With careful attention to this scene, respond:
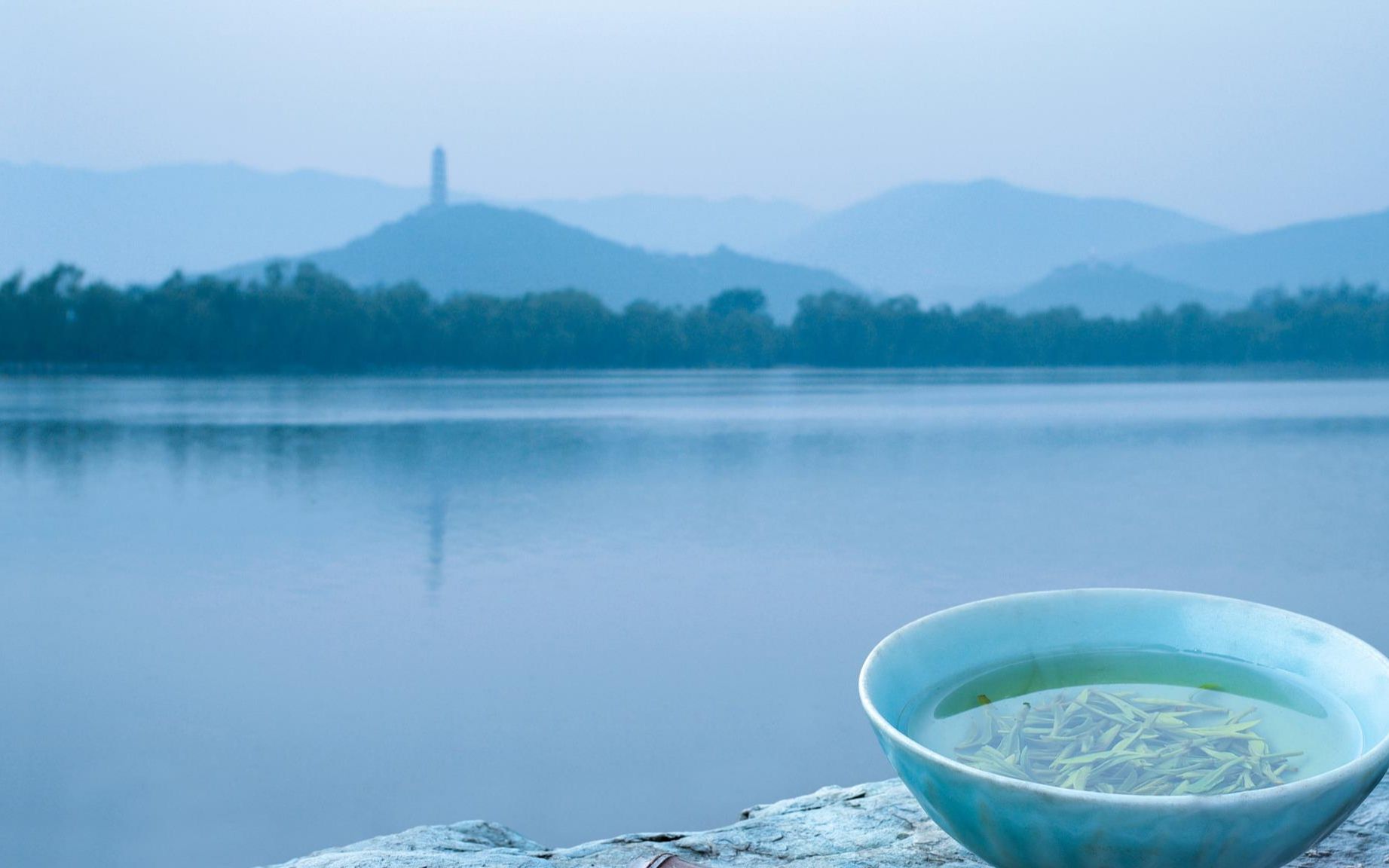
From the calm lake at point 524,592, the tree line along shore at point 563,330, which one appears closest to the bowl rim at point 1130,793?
the calm lake at point 524,592

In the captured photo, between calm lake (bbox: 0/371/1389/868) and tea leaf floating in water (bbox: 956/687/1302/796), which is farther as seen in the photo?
calm lake (bbox: 0/371/1389/868)

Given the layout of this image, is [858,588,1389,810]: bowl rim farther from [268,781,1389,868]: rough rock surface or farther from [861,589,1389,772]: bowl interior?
[268,781,1389,868]: rough rock surface

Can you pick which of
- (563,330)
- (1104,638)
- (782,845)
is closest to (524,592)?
(782,845)

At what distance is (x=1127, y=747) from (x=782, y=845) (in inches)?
19.8

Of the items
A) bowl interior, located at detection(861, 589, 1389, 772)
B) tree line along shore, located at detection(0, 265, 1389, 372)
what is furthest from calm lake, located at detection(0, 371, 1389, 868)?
tree line along shore, located at detection(0, 265, 1389, 372)

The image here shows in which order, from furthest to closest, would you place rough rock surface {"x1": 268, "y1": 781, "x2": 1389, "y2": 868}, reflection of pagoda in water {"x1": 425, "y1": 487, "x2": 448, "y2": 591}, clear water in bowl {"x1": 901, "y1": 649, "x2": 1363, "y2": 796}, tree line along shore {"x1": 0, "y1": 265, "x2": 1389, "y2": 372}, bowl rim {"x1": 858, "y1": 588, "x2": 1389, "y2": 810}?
tree line along shore {"x1": 0, "y1": 265, "x2": 1389, "y2": 372} → reflection of pagoda in water {"x1": 425, "y1": 487, "x2": 448, "y2": 591} → rough rock surface {"x1": 268, "y1": 781, "x2": 1389, "y2": 868} → clear water in bowl {"x1": 901, "y1": 649, "x2": 1363, "y2": 796} → bowl rim {"x1": 858, "y1": 588, "x2": 1389, "y2": 810}


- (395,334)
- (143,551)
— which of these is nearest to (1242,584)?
(143,551)

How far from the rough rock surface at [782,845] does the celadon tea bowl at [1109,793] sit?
27 centimetres

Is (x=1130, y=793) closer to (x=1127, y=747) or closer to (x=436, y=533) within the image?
(x=1127, y=747)

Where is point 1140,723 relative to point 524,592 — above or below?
above

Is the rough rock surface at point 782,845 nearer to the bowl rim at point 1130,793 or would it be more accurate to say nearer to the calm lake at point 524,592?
the bowl rim at point 1130,793

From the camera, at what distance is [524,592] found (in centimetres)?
339

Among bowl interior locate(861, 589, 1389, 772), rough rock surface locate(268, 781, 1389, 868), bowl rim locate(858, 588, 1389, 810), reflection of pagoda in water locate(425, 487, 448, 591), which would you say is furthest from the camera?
reflection of pagoda in water locate(425, 487, 448, 591)

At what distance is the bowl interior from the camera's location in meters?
0.87
